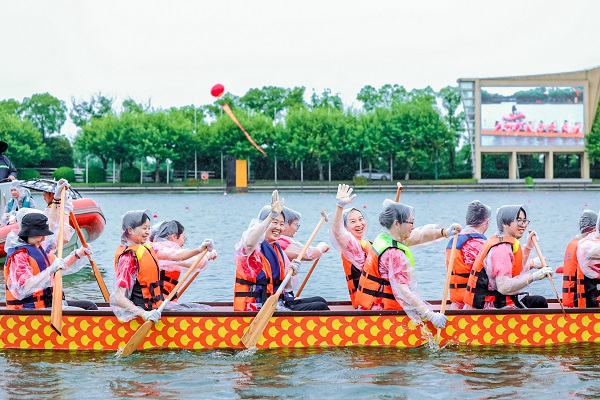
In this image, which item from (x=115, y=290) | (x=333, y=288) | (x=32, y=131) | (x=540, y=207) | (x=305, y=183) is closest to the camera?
(x=115, y=290)

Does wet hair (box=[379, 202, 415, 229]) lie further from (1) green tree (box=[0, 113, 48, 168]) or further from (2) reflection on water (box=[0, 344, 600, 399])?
(1) green tree (box=[0, 113, 48, 168])

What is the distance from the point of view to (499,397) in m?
7.35

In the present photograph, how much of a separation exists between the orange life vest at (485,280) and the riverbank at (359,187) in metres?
49.7

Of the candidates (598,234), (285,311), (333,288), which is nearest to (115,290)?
(285,311)

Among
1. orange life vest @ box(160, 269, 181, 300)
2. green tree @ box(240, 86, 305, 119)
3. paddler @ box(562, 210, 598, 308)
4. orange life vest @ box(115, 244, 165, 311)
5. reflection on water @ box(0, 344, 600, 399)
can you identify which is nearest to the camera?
reflection on water @ box(0, 344, 600, 399)

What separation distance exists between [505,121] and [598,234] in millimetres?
57640

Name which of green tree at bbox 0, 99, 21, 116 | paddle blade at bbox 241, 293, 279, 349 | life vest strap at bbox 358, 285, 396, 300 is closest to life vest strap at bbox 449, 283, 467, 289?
life vest strap at bbox 358, 285, 396, 300

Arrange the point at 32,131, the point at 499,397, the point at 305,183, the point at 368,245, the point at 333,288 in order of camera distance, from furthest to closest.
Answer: the point at 32,131 < the point at 305,183 < the point at 333,288 < the point at 368,245 < the point at 499,397

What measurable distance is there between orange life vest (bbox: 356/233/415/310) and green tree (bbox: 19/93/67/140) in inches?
2859

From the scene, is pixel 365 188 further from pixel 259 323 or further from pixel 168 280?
pixel 259 323

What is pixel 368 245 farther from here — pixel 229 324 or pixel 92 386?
pixel 92 386

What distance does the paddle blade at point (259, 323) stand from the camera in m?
8.21

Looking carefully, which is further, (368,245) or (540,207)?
(540,207)

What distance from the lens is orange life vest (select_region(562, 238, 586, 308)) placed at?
29.0 ft
